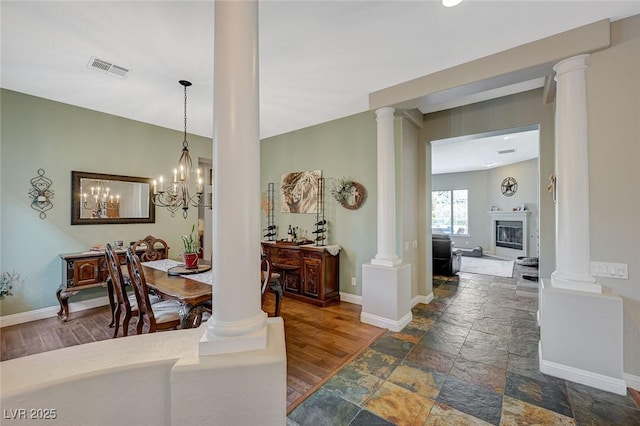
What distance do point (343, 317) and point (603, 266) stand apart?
2711 millimetres

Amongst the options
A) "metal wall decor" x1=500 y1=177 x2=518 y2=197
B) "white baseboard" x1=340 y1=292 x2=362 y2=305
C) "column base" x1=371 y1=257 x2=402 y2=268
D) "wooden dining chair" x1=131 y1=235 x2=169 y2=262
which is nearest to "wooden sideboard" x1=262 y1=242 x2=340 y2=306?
"white baseboard" x1=340 y1=292 x2=362 y2=305

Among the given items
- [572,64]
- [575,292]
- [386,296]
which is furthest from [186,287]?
[572,64]

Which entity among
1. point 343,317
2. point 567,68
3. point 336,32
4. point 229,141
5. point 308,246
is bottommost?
point 343,317

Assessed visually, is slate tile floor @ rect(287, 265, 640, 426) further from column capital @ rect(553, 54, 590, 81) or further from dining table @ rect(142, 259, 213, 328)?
column capital @ rect(553, 54, 590, 81)

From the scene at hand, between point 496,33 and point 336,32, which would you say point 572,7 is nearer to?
point 496,33

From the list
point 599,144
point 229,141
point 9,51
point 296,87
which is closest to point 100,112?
point 9,51

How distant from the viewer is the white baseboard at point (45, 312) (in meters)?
3.36

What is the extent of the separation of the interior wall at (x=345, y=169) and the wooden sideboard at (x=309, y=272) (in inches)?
9.1

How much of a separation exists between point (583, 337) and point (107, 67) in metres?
5.18

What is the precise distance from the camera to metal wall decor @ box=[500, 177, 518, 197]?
28.3 ft

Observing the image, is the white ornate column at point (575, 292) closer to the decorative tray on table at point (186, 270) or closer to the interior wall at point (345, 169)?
the interior wall at point (345, 169)

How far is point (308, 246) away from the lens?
4.36 m

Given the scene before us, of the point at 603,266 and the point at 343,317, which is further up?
the point at 603,266

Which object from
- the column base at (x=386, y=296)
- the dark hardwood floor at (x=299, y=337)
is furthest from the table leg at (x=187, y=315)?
the column base at (x=386, y=296)
